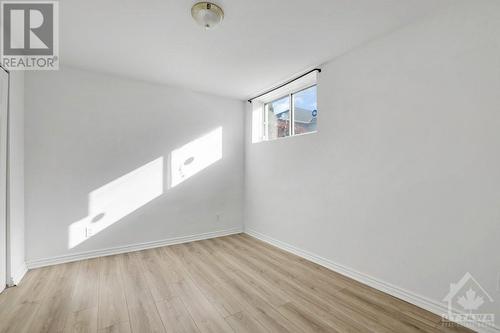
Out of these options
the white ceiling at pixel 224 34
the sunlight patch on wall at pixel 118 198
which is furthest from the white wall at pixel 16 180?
the white ceiling at pixel 224 34

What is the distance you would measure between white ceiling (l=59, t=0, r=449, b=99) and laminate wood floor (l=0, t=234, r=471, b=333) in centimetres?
249

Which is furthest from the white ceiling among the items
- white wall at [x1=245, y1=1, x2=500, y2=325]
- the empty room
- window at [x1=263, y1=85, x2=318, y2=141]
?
window at [x1=263, y1=85, x2=318, y2=141]

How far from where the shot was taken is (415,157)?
2.01m

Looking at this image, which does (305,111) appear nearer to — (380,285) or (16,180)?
(380,285)

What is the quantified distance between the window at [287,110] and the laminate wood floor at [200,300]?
1.88 meters

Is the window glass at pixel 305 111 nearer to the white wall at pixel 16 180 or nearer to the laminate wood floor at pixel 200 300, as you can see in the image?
the laminate wood floor at pixel 200 300

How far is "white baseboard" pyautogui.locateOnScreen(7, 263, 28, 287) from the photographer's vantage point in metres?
2.26

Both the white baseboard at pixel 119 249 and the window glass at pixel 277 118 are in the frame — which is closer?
the white baseboard at pixel 119 249

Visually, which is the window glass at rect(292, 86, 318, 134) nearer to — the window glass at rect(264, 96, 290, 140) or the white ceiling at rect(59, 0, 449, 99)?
the window glass at rect(264, 96, 290, 140)

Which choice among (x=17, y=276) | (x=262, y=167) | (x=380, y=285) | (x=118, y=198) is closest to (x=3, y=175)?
(x=17, y=276)

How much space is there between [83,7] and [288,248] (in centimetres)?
346

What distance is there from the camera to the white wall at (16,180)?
2256mm

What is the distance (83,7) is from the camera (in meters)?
1.86

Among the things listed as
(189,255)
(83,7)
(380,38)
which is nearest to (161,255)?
(189,255)
